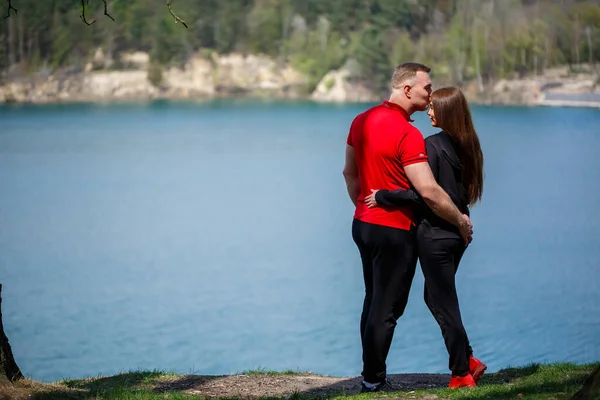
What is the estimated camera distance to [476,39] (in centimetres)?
8212

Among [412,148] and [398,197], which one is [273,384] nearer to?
[398,197]

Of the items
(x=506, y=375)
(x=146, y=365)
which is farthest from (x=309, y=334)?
(x=506, y=375)

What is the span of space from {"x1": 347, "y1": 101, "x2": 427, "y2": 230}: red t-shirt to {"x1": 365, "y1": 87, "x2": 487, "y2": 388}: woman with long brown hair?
6cm

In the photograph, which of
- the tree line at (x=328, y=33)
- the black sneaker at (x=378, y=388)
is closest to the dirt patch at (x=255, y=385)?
the black sneaker at (x=378, y=388)

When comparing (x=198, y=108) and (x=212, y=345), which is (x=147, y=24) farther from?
(x=212, y=345)

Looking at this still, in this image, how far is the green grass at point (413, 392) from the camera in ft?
15.2

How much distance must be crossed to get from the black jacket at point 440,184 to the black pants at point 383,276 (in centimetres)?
A: 13

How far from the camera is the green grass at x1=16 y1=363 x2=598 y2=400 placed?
4621 millimetres

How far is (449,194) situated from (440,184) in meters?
0.07

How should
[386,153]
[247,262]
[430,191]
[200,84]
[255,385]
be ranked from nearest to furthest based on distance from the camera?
[430,191] < [386,153] < [255,385] < [247,262] < [200,84]

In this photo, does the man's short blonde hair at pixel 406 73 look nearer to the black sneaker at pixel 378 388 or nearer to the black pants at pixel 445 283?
the black pants at pixel 445 283

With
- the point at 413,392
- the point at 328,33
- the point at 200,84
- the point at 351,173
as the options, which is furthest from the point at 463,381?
the point at 328,33

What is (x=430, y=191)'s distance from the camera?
4617mm

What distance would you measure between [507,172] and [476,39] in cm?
4966
